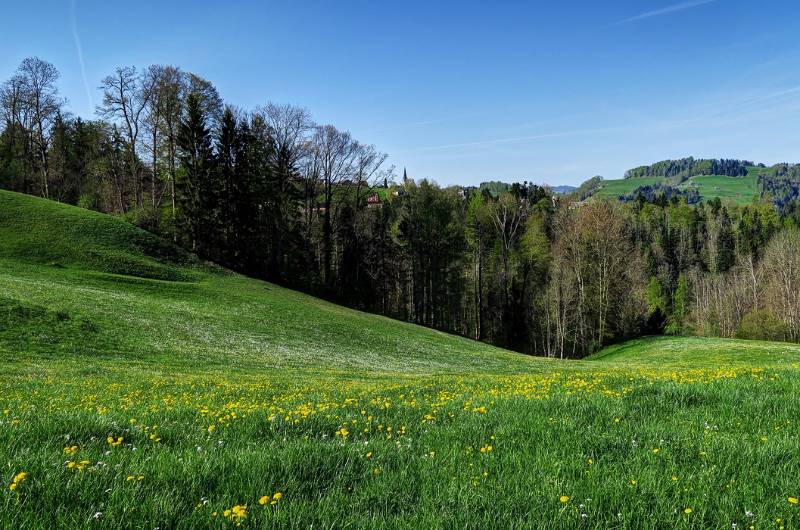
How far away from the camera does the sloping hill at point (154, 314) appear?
2386cm

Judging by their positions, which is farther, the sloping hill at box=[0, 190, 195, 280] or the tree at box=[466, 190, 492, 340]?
the tree at box=[466, 190, 492, 340]

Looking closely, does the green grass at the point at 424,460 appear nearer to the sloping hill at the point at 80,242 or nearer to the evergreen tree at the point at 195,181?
the sloping hill at the point at 80,242

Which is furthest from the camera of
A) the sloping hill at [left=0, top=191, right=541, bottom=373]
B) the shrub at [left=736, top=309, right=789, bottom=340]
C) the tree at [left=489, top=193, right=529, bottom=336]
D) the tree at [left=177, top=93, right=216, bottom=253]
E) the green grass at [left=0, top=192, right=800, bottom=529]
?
the tree at [left=489, top=193, right=529, bottom=336]

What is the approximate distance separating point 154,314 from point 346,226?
163 ft

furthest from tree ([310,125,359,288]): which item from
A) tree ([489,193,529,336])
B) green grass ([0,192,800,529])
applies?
green grass ([0,192,800,529])

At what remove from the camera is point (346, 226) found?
7888 centimetres

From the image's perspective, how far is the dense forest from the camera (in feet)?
188

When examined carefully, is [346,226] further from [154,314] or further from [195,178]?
[154,314]

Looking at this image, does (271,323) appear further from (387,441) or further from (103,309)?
(387,441)

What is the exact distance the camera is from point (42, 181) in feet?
221

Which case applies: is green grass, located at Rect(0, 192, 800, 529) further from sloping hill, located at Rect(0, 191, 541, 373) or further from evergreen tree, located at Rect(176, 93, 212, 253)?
evergreen tree, located at Rect(176, 93, 212, 253)

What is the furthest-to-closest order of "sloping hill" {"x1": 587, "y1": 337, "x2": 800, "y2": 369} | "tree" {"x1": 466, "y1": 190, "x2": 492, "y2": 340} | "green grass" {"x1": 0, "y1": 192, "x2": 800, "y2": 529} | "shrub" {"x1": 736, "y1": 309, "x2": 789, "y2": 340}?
"tree" {"x1": 466, "y1": 190, "x2": 492, "y2": 340}, "shrub" {"x1": 736, "y1": 309, "x2": 789, "y2": 340}, "sloping hill" {"x1": 587, "y1": 337, "x2": 800, "y2": 369}, "green grass" {"x1": 0, "y1": 192, "x2": 800, "y2": 529}

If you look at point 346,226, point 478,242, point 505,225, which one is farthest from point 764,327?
point 346,226

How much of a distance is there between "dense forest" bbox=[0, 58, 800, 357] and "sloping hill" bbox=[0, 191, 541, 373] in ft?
32.1
